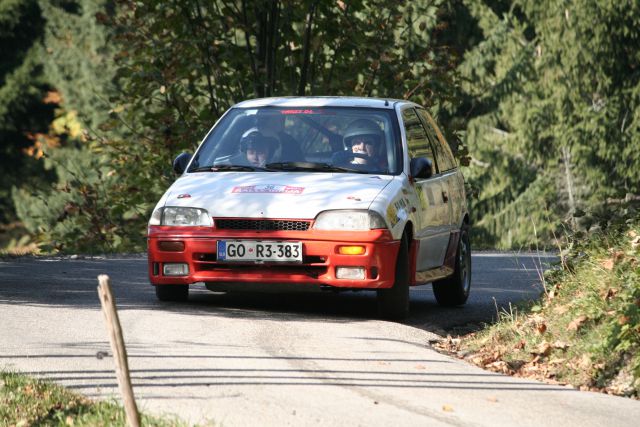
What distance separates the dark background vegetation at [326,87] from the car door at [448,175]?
998 millimetres

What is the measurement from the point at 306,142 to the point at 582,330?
3367 mm

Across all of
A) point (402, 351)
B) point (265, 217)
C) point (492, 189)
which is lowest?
point (492, 189)

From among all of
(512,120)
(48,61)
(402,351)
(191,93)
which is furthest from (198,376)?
(48,61)

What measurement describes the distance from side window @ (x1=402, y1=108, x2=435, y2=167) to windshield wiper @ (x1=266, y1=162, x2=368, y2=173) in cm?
71

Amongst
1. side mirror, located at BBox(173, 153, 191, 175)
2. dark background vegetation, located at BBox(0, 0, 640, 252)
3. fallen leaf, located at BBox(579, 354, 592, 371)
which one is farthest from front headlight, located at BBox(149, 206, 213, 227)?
fallen leaf, located at BBox(579, 354, 592, 371)

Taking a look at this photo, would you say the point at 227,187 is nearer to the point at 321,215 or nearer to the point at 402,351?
the point at 321,215

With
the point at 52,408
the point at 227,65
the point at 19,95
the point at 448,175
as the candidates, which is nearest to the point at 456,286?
the point at 448,175

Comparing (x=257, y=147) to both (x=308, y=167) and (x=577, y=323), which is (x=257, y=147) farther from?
(x=577, y=323)

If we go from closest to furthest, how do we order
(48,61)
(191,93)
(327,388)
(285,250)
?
(327,388) < (285,250) < (191,93) < (48,61)

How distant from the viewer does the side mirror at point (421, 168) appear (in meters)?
11.3

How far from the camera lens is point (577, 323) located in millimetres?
9125

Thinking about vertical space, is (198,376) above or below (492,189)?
above

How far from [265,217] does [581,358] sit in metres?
2.82

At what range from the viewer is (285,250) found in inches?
410
